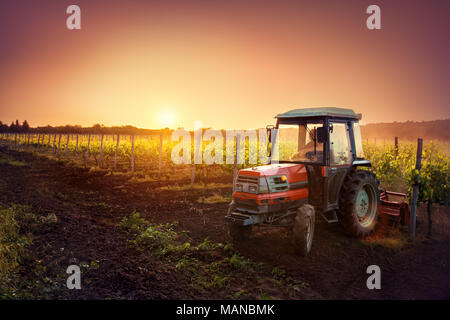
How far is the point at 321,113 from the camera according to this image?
5145mm

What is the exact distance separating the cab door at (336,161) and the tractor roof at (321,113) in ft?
0.60

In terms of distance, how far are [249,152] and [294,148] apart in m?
9.70

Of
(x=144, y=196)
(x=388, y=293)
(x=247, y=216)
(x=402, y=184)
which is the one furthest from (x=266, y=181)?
(x=402, y=184)

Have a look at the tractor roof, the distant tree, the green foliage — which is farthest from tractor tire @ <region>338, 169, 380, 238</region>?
the distant tree

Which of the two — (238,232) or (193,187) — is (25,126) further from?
(238,232)

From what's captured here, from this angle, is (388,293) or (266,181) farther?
(266,181)

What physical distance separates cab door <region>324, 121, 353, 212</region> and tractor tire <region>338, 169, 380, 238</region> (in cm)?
15

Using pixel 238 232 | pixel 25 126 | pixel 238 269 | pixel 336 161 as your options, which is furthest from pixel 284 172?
pixel 25 126

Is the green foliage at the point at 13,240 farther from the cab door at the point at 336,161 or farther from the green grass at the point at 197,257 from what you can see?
the cab door at the point at 336,161

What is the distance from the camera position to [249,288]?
406 centimetres

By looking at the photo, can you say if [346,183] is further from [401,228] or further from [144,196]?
[144,196]

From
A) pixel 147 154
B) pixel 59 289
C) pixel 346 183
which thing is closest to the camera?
pixel 59 289

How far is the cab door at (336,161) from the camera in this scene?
534cm

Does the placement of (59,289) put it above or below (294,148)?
below
